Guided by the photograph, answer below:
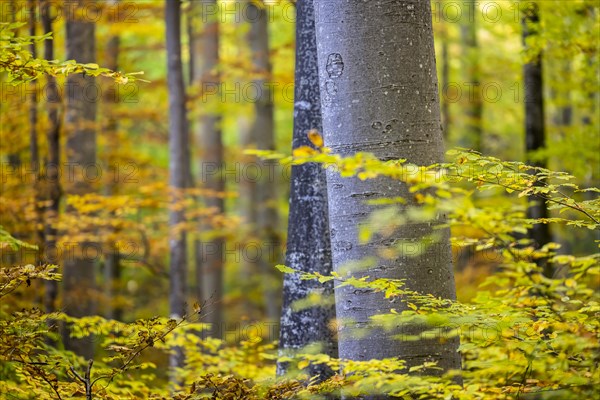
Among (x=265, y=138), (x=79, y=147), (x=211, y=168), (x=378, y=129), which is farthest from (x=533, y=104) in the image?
(x=211, y=168)

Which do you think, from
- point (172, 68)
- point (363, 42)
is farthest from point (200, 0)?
point (363, 42)

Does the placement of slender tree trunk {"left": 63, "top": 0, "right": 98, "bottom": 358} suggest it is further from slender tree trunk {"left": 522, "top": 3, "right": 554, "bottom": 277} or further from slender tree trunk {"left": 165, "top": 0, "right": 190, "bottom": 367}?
slender tree trunk {"left": 522, "top": 3, "right": 554, "bottom": 277}

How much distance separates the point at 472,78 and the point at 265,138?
15.8 feet

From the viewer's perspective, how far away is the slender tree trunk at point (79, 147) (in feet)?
31.3

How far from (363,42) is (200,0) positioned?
11.6 meters

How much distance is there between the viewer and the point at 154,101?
16.7m

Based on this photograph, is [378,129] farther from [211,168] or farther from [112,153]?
[211,168]

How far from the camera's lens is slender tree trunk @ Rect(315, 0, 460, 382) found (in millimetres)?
3227

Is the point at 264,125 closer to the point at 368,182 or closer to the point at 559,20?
the point at 559,20

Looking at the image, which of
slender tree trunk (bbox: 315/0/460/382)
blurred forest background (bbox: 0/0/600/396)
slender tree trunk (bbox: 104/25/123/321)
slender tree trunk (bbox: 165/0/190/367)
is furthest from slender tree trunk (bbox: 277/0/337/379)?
slender tree trunk (bbox: 104/25/123/321)

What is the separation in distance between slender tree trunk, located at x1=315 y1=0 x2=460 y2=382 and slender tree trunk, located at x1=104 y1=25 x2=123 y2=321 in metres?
9.82

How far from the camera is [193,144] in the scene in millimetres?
19375

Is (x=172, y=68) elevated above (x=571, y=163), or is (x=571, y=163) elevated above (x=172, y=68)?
(x=172, y=68)

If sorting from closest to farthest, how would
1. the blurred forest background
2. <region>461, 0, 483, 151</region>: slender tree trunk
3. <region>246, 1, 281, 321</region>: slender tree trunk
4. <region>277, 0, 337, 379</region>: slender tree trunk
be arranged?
<region>277, 0, 337, 379</region>: slender tree trunk < the blurred forest background < <region>246, 1, 281, 321</region>: slender tree trunk < <region>461, 0, 483, 151</region>: slender tree trunk
